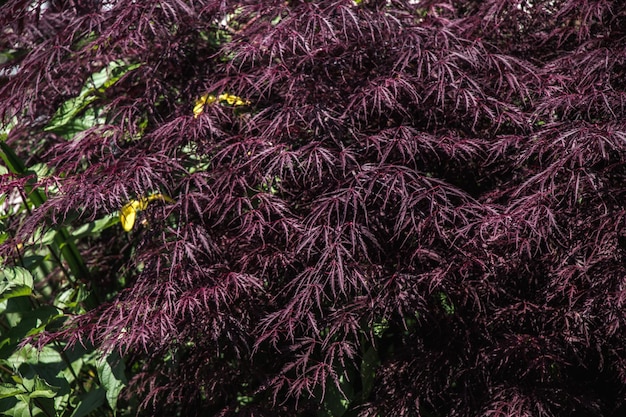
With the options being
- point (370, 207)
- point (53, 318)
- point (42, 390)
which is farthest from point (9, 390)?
point (370, 207)

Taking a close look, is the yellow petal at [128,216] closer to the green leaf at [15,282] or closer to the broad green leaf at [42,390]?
the green leaf at [15,282]

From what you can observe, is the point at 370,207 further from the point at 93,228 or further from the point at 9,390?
the point at 9,390

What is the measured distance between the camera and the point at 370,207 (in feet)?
7.06

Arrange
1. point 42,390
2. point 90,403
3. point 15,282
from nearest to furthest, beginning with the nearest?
point 42,390 < point 15,282 < point 90,403

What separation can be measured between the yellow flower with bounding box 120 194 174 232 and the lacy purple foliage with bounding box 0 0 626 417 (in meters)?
0.04

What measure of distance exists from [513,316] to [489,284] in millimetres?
154

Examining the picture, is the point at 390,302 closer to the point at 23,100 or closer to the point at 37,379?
the point at 37,379

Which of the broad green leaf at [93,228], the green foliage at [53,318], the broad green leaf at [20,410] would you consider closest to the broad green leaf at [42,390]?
the green foliage at [53,318]

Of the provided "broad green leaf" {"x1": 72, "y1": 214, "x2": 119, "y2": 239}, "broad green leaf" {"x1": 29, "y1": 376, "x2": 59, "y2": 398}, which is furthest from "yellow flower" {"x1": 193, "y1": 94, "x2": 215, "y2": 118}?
"broad green leaf" {"x1": 29, "y1": 376, "x2": 59, "y2": 398}

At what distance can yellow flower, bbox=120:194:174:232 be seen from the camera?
7.57 feet

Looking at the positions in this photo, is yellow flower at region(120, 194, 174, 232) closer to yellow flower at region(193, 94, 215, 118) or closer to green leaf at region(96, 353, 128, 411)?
yellow flower at region(193, 94, 215, 118)

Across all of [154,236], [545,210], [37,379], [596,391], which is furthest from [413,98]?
[37,379]

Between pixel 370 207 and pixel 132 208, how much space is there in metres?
0.87

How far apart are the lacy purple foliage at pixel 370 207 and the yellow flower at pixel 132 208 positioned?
0.04 meters
